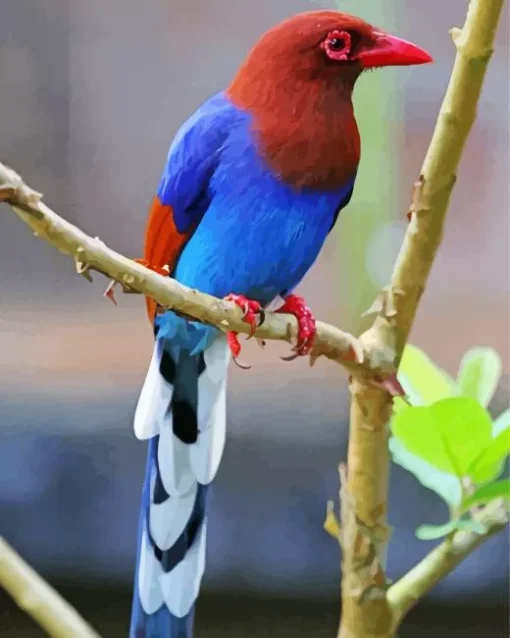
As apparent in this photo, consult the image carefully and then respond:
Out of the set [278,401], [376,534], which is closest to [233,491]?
[278,401]

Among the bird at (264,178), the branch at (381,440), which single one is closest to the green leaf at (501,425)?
the branch at (381,440)

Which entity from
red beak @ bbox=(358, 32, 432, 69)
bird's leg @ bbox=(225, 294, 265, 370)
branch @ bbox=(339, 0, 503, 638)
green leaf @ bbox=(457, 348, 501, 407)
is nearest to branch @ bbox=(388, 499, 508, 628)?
branch @ bbox=(339, 0, 503, 638)

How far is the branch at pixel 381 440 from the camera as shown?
586mm

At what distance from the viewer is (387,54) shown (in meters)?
0.60

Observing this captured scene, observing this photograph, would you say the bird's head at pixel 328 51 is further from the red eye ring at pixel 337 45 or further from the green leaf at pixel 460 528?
the green leaf at pixel 460 528

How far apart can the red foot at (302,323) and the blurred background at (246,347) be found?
13 cm

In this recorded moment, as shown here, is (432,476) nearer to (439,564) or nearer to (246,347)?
(439,564)

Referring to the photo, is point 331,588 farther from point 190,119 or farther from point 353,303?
point 190,119

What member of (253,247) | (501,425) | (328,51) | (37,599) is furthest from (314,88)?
(37,599)

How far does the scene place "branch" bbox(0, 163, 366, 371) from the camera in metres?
A: 0.39

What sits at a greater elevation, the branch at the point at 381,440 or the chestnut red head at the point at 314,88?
the chestnut red head at the point at 314,88

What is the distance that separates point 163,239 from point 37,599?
30 centimetres

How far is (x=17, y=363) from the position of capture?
73 cm

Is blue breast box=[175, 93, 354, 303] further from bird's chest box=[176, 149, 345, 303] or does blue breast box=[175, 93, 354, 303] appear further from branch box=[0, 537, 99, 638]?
branch box=[0, 537, 99, 638]
